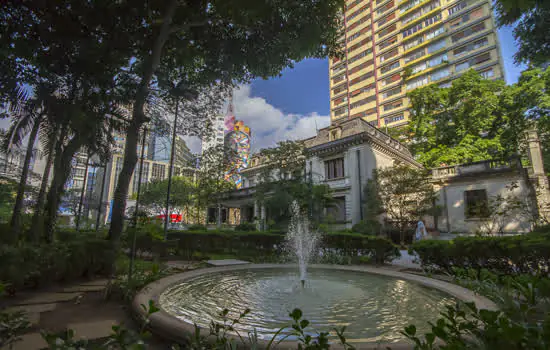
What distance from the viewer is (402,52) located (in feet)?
137

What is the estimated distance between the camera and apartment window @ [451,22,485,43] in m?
33.4

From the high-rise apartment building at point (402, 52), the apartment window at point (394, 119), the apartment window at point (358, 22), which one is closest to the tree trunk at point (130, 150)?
the high-rise apartment building at point (402, 52)

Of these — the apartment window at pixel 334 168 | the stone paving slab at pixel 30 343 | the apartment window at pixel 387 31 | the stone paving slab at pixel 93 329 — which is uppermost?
the apartment window at pixel 387 31

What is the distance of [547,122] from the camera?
48.6 feet

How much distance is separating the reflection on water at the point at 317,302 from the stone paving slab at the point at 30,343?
1.20 metres

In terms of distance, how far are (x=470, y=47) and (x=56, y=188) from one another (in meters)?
44.6

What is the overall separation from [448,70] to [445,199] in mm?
25370

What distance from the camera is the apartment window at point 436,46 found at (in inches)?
1459

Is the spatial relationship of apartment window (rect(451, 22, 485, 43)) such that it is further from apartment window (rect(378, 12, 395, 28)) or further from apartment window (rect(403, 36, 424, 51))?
apartment window (rect(378, 12, 395, 28))

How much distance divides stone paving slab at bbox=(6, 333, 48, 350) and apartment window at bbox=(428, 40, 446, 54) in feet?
155

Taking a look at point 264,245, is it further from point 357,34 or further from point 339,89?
point 357,34

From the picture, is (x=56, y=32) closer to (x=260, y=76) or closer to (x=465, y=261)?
(x=260, y=76)

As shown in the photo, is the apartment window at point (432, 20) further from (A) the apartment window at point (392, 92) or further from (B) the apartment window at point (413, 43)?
(A) the apartment window at point (392, 92)

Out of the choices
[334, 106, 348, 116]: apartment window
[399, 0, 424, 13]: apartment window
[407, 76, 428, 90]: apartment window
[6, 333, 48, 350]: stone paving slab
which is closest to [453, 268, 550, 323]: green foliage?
[6, 333, 48, 350]: stone paving slab
